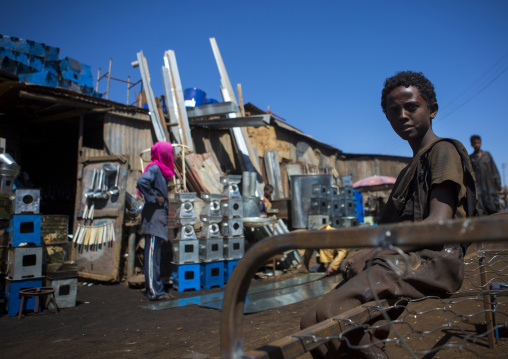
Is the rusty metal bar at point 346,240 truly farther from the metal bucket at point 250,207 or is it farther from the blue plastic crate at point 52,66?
the blue plastic crate at point 52,66

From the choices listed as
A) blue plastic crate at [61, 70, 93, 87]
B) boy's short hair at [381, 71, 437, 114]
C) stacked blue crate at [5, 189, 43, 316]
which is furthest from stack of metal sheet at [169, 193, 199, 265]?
blue plastic crate at [61, 70, 93, 87]

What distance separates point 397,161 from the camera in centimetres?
2272

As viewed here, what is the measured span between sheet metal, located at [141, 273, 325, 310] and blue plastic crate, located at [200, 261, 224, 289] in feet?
1.45

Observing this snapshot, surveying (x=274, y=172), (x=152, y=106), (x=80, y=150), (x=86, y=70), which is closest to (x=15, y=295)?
(x=80, y=150)

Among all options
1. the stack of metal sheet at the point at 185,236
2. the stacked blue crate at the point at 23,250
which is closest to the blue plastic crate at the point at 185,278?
the stack of metal sheet at the point at 185,236

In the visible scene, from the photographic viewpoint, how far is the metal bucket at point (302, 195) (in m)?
10.6

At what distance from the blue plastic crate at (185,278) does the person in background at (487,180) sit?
5.41 metres

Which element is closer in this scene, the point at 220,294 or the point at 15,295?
the point at 15,295

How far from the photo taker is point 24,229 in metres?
4.75

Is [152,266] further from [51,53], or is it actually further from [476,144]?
[51,53]

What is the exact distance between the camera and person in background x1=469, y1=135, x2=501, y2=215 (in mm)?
6719

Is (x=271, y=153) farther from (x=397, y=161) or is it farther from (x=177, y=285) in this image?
(x=397, y=161)

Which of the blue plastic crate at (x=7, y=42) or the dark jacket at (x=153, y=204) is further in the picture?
the blue plastic crate at (x=7, y=42)

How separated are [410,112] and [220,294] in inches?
182
